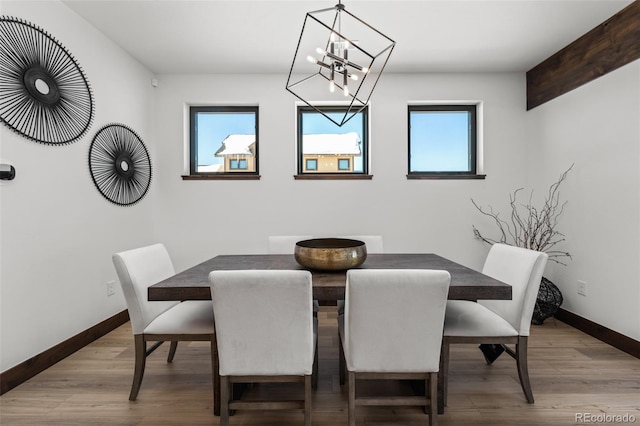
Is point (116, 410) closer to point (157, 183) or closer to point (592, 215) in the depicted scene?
point (157, 183)

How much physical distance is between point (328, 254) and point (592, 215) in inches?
94.7

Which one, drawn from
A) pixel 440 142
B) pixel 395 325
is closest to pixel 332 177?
pixel 440 142

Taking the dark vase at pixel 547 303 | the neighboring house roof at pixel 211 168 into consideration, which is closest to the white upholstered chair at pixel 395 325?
the dark vase at pixel 547 303

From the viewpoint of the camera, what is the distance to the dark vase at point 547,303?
9.27 ft

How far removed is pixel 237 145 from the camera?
11.7 ft

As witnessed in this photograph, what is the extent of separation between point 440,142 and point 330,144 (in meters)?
1.21

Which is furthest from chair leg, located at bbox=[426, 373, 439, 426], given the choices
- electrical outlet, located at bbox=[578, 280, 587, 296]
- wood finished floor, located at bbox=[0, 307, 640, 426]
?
electrical outlet, located at bbox=[578, 280, 587, 296]

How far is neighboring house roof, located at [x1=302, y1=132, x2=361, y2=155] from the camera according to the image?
11.7 feet

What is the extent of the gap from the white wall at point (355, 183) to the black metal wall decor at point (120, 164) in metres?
0.26

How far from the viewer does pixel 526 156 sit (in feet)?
11.1

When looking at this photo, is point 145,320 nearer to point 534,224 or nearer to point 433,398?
point 433,398

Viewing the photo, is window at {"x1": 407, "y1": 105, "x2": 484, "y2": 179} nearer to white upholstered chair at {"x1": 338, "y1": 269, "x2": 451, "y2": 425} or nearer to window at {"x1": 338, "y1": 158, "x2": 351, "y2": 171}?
window at {"x1": 338, "y1": 158, "x2": 351, "y2": 171}

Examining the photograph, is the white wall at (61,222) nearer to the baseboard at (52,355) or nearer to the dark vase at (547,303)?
the baseboard at (52,355)

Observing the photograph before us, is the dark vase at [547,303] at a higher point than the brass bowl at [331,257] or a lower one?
lower
